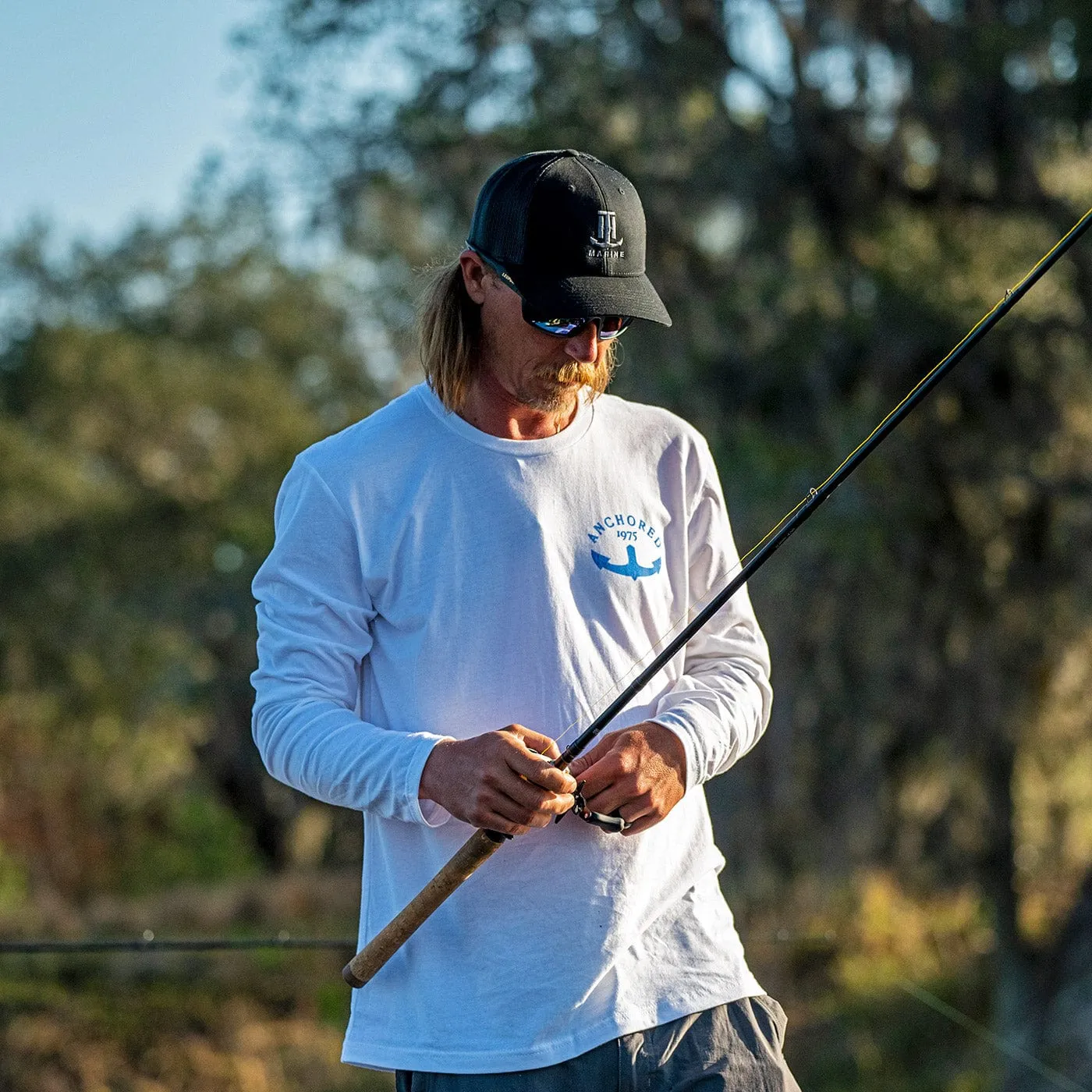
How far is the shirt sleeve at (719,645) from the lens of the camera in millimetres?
1693

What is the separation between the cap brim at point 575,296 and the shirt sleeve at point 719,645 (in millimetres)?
235

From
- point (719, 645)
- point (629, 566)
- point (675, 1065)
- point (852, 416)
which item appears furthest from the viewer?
point (852, 416)

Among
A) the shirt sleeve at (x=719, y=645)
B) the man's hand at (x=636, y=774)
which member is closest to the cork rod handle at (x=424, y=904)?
the man's hand at (x=636, y=774)

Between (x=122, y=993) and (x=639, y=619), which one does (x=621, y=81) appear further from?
(x=122, y=993)

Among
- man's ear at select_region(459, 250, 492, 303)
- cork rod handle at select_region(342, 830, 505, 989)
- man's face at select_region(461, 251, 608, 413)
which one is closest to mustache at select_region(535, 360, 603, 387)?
man's face at select_region(461, 251, 608, 413)

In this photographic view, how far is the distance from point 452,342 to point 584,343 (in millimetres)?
156

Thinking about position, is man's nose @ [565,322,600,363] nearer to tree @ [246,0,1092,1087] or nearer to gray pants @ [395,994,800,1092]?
gray pants @ [395,994,800,1092]

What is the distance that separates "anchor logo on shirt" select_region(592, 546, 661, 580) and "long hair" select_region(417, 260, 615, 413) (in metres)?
0.19

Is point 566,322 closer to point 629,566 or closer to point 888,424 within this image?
point 629,566

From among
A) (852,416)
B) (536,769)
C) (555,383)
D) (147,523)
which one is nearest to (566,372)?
(555,383)

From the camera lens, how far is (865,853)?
8.30 metres

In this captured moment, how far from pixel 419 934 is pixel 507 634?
12.3 inches

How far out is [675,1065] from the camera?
1.55 metres

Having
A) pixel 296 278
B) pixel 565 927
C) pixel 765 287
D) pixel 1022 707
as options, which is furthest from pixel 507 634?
pixel 296 278
